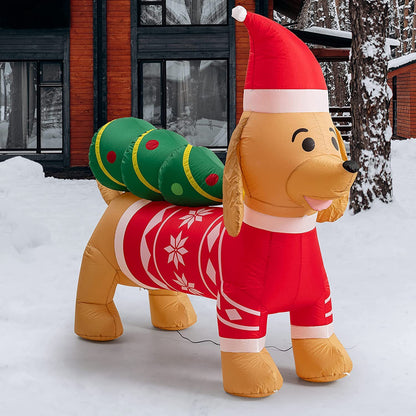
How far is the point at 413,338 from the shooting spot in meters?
5.26

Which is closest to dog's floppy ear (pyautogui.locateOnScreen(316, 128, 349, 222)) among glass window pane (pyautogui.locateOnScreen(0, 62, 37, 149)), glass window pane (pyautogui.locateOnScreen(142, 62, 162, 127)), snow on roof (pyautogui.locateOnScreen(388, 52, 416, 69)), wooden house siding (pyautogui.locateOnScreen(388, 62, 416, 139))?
glass window pane (pyautogui.locateOnScreen(142, 62, 162, 127))

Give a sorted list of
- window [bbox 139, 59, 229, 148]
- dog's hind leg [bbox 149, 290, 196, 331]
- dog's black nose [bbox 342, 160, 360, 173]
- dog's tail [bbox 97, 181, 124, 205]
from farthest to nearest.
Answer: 1. window [bbox 139, 59, 229, 148]
2. dog's hind leg [bbox 149, 290, 196, 331]
3. dog's tail [bbox 97, 181, 124, 205]
4. dog's black nose [bbox 342, 160, 360, 173]

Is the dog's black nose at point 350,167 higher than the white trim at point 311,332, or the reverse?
the dog's black nose at point 350,167

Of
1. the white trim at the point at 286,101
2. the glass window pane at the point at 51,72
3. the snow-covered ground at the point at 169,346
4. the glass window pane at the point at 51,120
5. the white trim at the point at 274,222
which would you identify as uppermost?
the glass window pane at the point at 51,72

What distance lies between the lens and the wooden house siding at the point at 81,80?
16.2m

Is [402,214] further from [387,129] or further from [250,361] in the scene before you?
[250,361]

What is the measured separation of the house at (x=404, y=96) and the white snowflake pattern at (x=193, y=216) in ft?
65.0

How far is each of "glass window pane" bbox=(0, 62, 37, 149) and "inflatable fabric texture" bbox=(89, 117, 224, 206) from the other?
1289 cm

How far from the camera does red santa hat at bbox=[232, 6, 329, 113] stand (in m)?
3.99

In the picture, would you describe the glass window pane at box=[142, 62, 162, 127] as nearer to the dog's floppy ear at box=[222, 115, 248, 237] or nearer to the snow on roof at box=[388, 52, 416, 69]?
the snow on roof at box=[388, 52, 416, 69]

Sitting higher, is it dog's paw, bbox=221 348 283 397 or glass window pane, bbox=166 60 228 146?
glass window pane, bbox=166 60 228 146

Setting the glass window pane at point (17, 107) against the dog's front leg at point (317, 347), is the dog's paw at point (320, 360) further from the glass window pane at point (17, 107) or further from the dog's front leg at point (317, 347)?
the glass window pane at point (17, 107)

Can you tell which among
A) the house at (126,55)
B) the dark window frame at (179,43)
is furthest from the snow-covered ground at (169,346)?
the dark window frame at (179,43)

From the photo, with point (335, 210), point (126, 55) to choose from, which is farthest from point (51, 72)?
point (335, 210)
